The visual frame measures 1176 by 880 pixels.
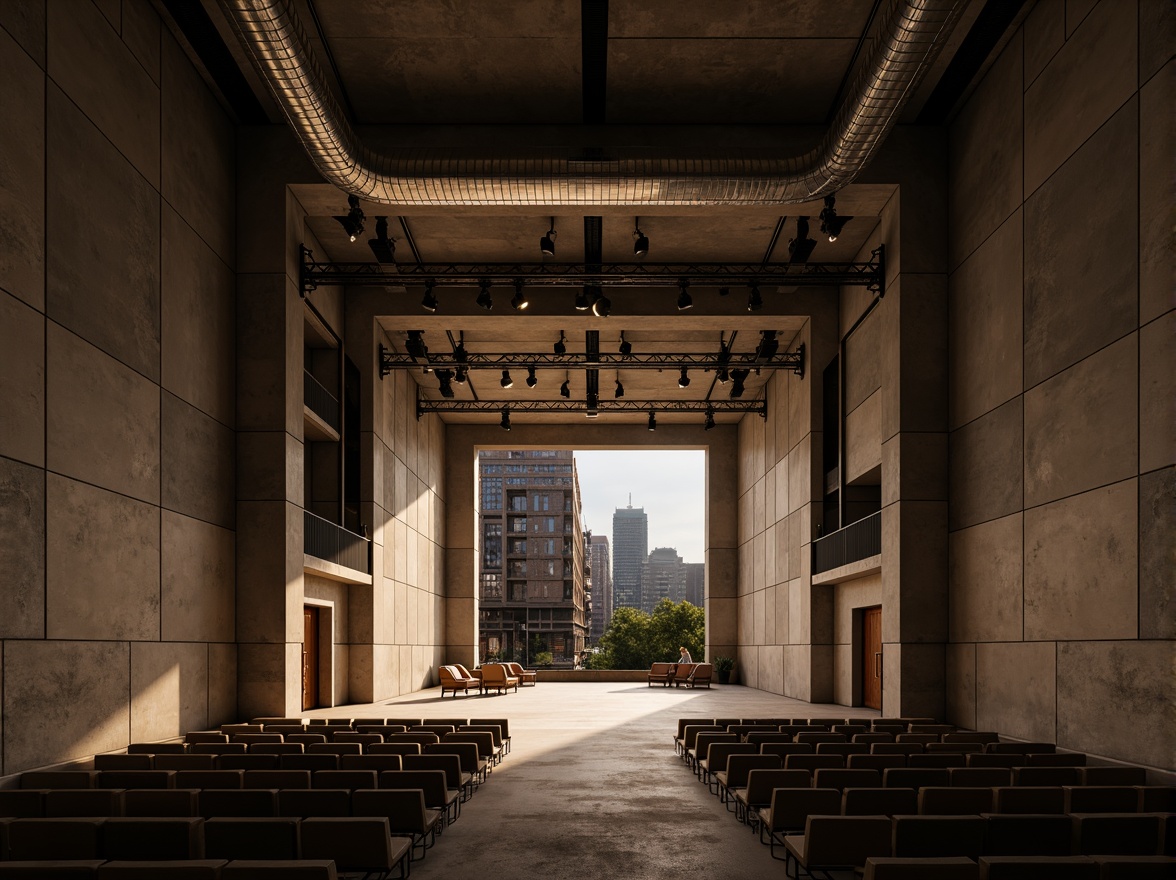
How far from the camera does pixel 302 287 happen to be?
642 inches

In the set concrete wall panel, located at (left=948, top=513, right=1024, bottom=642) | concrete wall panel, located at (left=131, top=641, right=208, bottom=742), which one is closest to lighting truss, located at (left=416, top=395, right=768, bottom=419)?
concrete wall panel, located at (left=948, top=513, right=1024, bottom=642)

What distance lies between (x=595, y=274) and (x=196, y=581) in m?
8.93

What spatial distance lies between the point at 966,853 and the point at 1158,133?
7.42 metres

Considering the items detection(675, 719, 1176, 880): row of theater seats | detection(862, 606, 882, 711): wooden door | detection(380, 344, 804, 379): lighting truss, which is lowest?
detection(862, 606, 882, 711): wooden door

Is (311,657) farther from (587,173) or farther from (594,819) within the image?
(594,819)

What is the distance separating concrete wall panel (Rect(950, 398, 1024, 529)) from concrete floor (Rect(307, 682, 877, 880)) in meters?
5.39

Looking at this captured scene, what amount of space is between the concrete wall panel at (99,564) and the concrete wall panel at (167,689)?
33cm

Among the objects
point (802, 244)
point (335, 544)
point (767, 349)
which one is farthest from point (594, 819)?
point (767, 349)

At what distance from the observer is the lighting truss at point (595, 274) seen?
Answer: 1667 cm

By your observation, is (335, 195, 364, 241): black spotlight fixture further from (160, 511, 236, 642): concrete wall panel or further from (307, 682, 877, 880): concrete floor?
(307, 682, 877, 880): concrete floor

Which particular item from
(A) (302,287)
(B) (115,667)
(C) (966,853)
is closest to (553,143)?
(A) (302,287)

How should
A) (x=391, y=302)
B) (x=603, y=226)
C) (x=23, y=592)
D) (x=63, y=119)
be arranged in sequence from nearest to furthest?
(x=23, y=592), (x=63, y=119), (x=603, y=226), (x=391, y=302)

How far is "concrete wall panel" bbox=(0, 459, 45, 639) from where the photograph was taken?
8711 mm

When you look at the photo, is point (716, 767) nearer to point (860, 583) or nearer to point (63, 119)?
point (63, 119)
